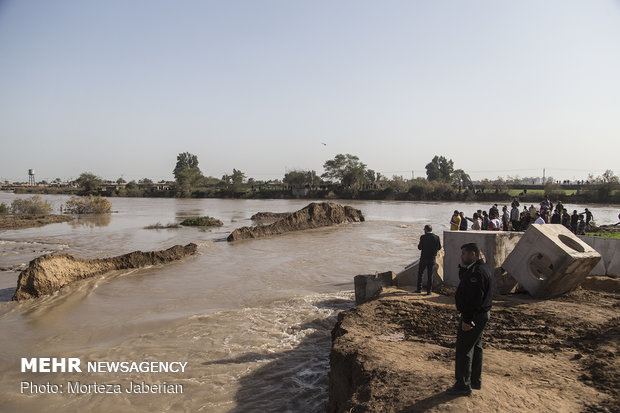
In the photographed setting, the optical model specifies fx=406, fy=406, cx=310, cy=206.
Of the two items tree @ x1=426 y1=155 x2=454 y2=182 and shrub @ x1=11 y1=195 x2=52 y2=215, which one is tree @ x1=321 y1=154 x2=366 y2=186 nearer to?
tree @ x1=426 y1=155 x2=454 y2=182

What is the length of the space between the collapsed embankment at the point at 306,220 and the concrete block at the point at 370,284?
1248cm

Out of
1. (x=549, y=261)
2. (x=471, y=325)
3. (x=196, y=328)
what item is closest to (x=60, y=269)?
(x=196, y=328)

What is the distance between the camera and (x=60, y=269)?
1111 centimetres

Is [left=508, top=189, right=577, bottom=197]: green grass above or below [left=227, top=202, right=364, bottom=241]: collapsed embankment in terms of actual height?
above

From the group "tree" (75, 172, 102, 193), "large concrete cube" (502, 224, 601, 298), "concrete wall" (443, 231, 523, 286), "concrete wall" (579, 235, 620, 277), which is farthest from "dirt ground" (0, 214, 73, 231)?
"tree" (75, 172, 102, 193)

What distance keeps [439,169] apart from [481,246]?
89.2 m

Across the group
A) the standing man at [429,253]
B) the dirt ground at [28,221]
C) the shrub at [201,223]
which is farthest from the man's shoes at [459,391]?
the dirt ground at [28,221]

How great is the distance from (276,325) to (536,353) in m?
4.71

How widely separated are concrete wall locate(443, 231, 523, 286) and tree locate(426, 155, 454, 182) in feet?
266

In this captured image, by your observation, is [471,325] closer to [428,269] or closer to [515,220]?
[428,269]

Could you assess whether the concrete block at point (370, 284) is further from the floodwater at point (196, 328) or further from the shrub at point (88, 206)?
the shrub at point (88, 206)

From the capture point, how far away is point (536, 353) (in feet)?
17.0

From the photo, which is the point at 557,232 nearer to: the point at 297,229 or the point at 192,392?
the point at 192,392

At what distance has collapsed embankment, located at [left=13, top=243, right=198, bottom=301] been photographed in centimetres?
1020
